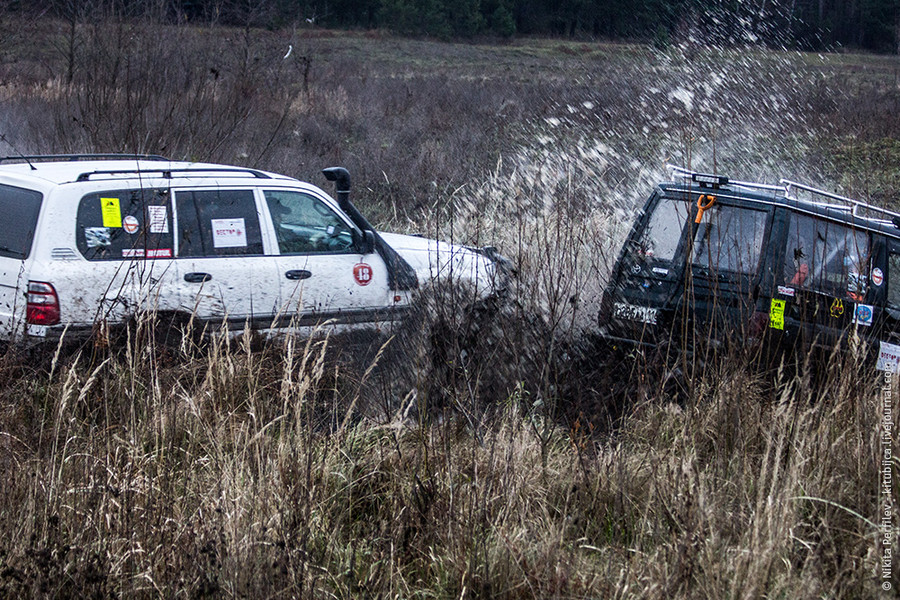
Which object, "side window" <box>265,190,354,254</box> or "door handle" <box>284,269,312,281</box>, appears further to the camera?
"side window" <box>265,190,354,254</box>

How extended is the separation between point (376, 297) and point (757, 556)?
4444 mm

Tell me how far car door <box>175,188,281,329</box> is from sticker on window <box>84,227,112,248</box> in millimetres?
489

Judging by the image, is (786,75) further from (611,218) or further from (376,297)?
(376,297)

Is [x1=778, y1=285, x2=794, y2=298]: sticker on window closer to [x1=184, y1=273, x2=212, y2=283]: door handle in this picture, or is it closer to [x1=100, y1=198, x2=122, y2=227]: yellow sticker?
[x1=184, y1=273, x2=212, y2=283]: door handle

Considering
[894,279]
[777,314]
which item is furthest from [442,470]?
[894,279]

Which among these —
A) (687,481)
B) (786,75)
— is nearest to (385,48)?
(786,75)

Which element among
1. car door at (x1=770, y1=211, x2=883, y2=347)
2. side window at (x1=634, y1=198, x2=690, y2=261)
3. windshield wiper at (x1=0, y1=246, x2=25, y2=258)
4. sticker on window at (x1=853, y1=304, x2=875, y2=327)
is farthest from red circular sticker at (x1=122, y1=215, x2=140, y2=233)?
sticker on window at (x1=853, y1=304, x2=875, y2=327)

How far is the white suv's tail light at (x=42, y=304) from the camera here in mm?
5645

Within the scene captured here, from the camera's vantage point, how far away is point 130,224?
6098mm

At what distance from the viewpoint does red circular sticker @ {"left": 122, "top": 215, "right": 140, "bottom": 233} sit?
6.07 meters

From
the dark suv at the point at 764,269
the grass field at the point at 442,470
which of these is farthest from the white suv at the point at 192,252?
the dark suv at the point at 764,269

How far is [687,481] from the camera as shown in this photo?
3.78 m

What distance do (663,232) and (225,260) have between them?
3.23 meters

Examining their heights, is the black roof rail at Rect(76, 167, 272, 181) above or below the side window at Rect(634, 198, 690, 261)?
above
